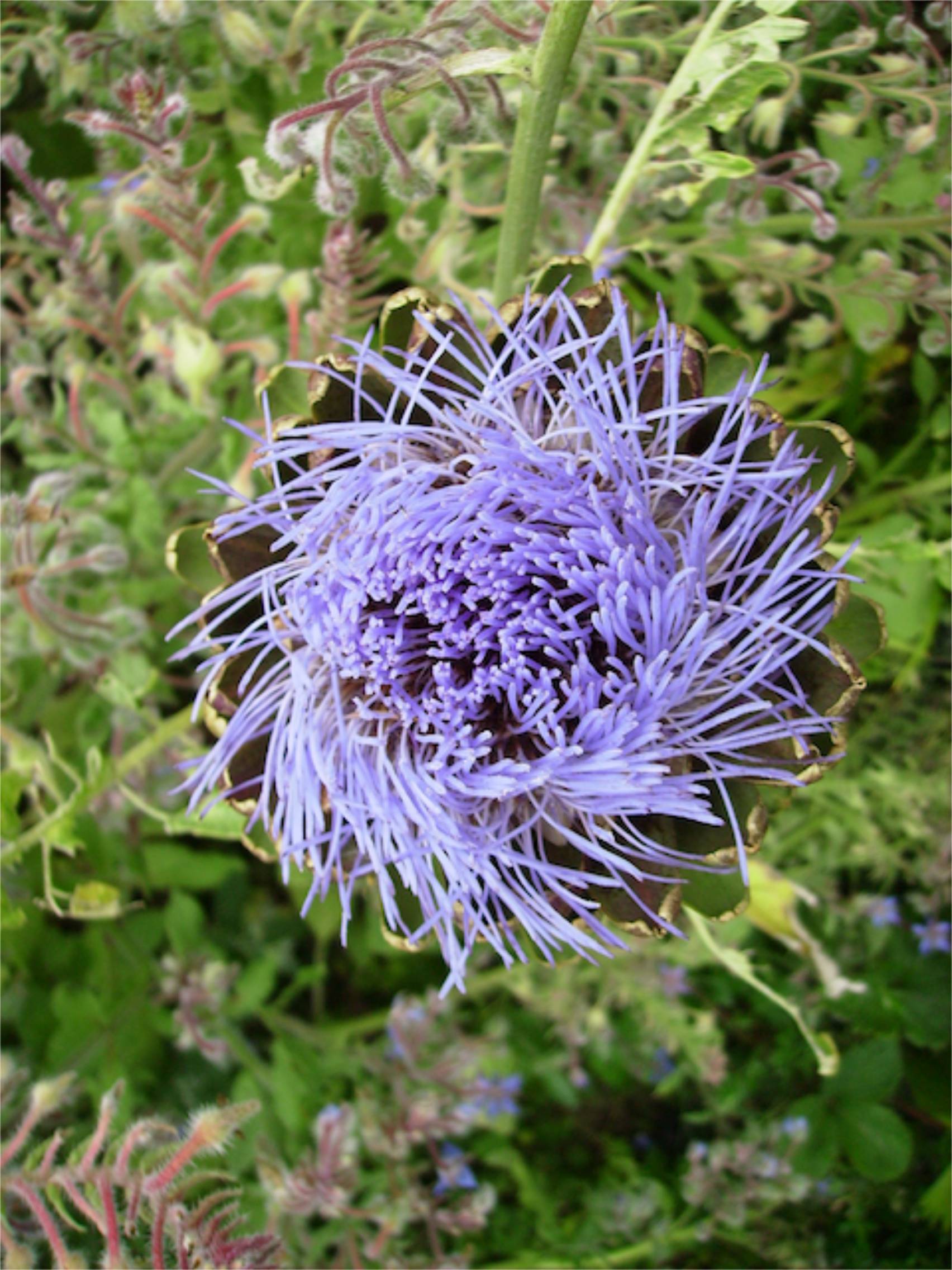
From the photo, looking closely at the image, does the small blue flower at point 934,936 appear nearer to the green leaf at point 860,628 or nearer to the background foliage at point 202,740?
the background foliage at point 202,740

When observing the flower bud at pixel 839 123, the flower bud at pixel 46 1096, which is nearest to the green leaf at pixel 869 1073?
the flower bud at pixel 46 1096

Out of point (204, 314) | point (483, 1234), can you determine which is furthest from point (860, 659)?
point (483, 1234)

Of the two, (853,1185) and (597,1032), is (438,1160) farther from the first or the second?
(853,1185)

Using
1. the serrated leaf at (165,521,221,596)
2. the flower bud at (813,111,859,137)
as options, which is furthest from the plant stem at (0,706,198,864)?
the flower bud at (813,111,859,137)

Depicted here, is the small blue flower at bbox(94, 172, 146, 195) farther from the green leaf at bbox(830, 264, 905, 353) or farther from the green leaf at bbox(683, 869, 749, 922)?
the green leaf at bbox(683, 869, 749, 922)

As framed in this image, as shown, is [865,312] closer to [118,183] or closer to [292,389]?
[292,389]
